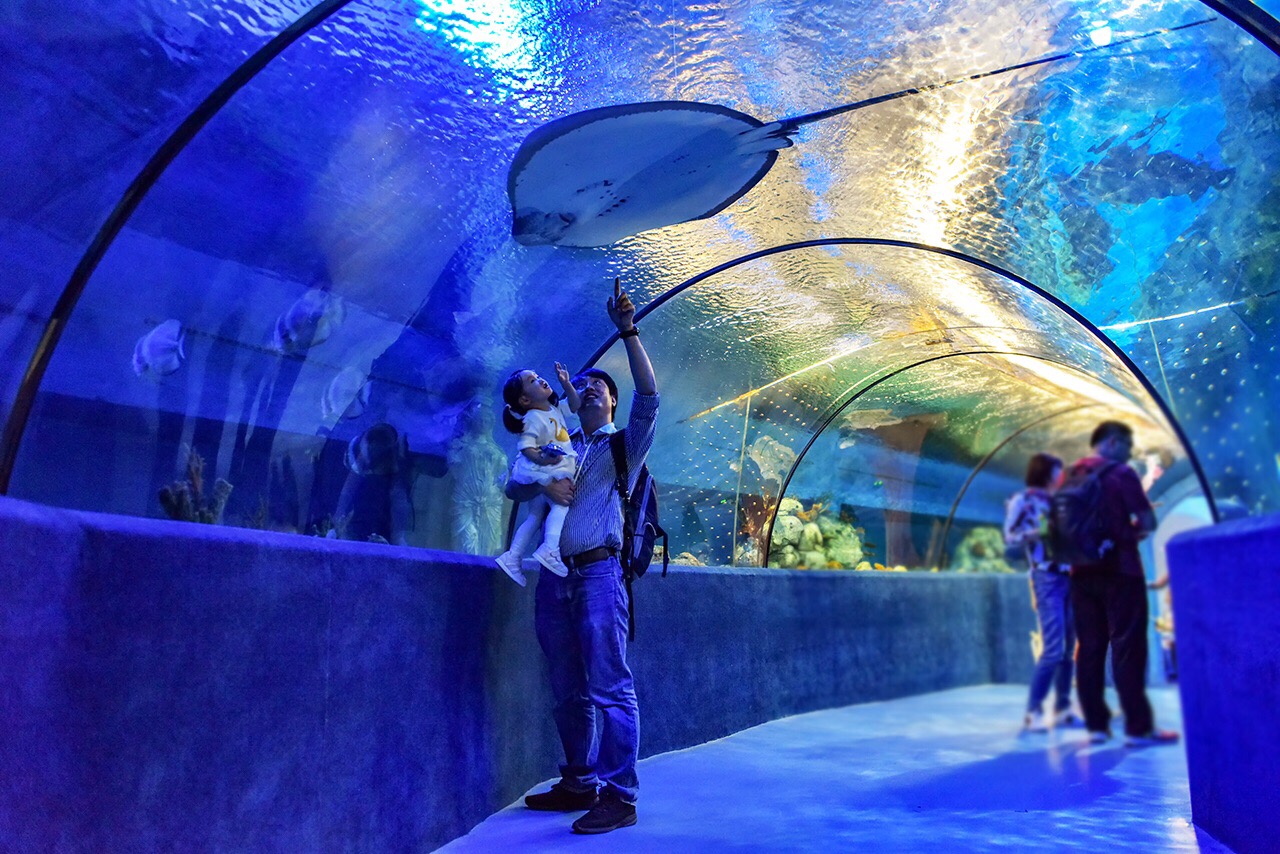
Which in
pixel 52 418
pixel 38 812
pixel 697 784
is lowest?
pixel 697 784

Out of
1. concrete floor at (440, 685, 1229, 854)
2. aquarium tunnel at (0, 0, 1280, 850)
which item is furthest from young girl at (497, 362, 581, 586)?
concrete floor at (440, 685, 1229, 854)

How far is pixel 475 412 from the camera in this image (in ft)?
14.9

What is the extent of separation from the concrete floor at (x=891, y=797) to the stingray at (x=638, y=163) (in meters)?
2.39

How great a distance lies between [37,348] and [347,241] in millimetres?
1196

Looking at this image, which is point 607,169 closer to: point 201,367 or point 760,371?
point 201,367

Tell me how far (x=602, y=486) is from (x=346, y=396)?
104 cm

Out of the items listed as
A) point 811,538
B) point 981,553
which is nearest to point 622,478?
point 811,538

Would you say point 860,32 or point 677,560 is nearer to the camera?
point 860,32

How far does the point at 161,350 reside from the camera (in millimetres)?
2873

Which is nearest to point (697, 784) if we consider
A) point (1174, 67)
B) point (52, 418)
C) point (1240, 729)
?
point (1240, 729)

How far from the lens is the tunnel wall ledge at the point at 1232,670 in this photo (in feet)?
8.61

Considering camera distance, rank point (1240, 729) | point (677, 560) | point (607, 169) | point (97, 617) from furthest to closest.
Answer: point (677, 560) → point (607, 169) → point (1240, 729) → point (97, 617)

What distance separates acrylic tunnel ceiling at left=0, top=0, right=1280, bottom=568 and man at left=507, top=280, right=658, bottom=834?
28.3 inches

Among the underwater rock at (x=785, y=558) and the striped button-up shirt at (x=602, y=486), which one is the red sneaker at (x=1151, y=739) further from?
the striped button-up shirt at (x=602, y=486)
